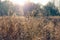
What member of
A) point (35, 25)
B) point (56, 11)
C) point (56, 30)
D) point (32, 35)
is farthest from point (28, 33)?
point (56, 11)

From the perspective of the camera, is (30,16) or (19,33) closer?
(19,33)

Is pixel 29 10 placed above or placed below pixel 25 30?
above

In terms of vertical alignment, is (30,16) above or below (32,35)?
above

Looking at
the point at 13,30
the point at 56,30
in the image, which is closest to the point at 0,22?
the point at 13,30

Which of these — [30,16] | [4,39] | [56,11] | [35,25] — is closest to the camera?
[4,39]

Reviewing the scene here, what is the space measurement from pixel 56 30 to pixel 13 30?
65.4 inches

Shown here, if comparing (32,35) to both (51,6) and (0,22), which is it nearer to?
(0,22)

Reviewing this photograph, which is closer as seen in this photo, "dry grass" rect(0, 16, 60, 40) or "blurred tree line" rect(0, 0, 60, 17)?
"dry grass" rect(0, 16, 60, 40)

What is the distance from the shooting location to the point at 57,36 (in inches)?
274

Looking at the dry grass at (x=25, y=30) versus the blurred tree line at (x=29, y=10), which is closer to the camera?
the dry grass at (x=25, y=30)

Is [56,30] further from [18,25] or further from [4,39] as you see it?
[4,39]

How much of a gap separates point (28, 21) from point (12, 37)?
1.05 m

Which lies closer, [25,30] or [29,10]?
[25,30]

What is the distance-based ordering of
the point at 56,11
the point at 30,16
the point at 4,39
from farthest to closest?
the point at 56,11
the point at 30,16
the point at 4,39
